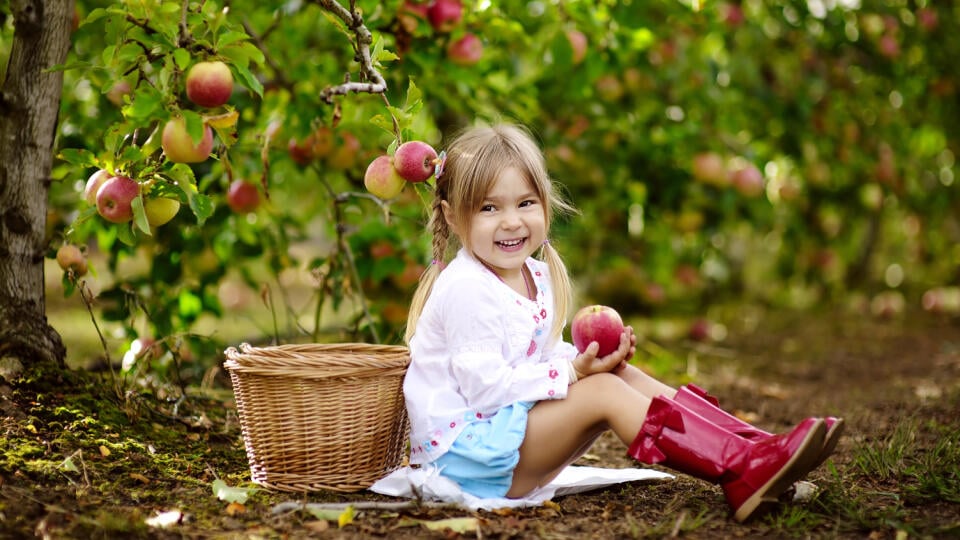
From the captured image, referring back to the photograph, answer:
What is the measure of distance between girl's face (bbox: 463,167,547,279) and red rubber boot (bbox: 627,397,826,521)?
0.54 m

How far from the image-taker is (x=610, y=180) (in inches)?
173

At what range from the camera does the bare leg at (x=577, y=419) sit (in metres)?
2.20

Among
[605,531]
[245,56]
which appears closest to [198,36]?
[245,56]

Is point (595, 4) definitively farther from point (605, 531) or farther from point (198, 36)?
point (605, 531)

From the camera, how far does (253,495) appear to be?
2297 millimetres

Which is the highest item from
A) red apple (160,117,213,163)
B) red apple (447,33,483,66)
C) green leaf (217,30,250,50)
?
red apple (447,33,483,66)

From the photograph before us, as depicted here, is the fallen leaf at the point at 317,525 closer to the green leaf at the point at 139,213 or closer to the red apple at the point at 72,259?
the green leaf at the point at 139,213

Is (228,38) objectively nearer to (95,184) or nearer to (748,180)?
(95,184)

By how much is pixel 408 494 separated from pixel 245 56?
1.16 metres

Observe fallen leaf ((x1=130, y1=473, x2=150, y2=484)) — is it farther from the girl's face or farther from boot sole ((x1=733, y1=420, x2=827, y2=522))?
boot sole ((x1=733, y1=420, x2=827, y2=522))

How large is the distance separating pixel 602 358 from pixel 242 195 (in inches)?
64.1

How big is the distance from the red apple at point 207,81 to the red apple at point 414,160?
451 mm

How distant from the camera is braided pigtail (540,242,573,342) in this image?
8.21 feet

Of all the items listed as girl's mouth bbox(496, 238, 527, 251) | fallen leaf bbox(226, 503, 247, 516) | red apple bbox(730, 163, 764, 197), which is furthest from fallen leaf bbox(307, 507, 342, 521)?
red apple bbox(730, 163, 764, 197)
